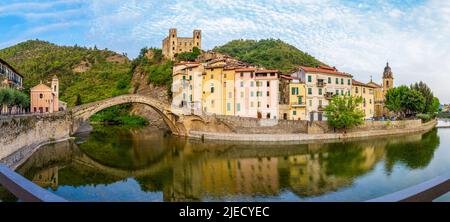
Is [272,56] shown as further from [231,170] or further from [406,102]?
[231,170]

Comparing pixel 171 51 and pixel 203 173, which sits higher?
pixel 171 51

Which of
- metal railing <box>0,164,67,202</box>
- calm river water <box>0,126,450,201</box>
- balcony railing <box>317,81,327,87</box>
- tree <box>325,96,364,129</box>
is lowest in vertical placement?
calm river water <box>0,126,450,201</box>

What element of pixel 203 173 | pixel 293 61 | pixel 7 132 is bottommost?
pixel 203 173

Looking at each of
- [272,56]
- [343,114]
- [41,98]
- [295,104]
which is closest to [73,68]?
[272,56]

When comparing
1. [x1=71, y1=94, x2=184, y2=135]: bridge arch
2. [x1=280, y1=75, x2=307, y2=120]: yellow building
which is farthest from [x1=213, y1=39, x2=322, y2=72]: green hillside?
[x1=71, y1=94, x2=184, y2=135]: bridge arch

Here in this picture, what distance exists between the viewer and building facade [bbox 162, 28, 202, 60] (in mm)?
57188

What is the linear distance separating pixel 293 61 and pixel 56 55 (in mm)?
54519

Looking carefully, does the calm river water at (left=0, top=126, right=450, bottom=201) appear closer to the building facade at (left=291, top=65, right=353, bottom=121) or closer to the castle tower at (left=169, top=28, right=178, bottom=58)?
the building facade at (left=291, top=65, right=353, bottom=121)

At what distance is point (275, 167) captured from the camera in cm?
1762

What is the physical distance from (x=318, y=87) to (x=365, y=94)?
8.49 metres

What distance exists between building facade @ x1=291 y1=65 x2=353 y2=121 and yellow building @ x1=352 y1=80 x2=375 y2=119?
11.1 feet
